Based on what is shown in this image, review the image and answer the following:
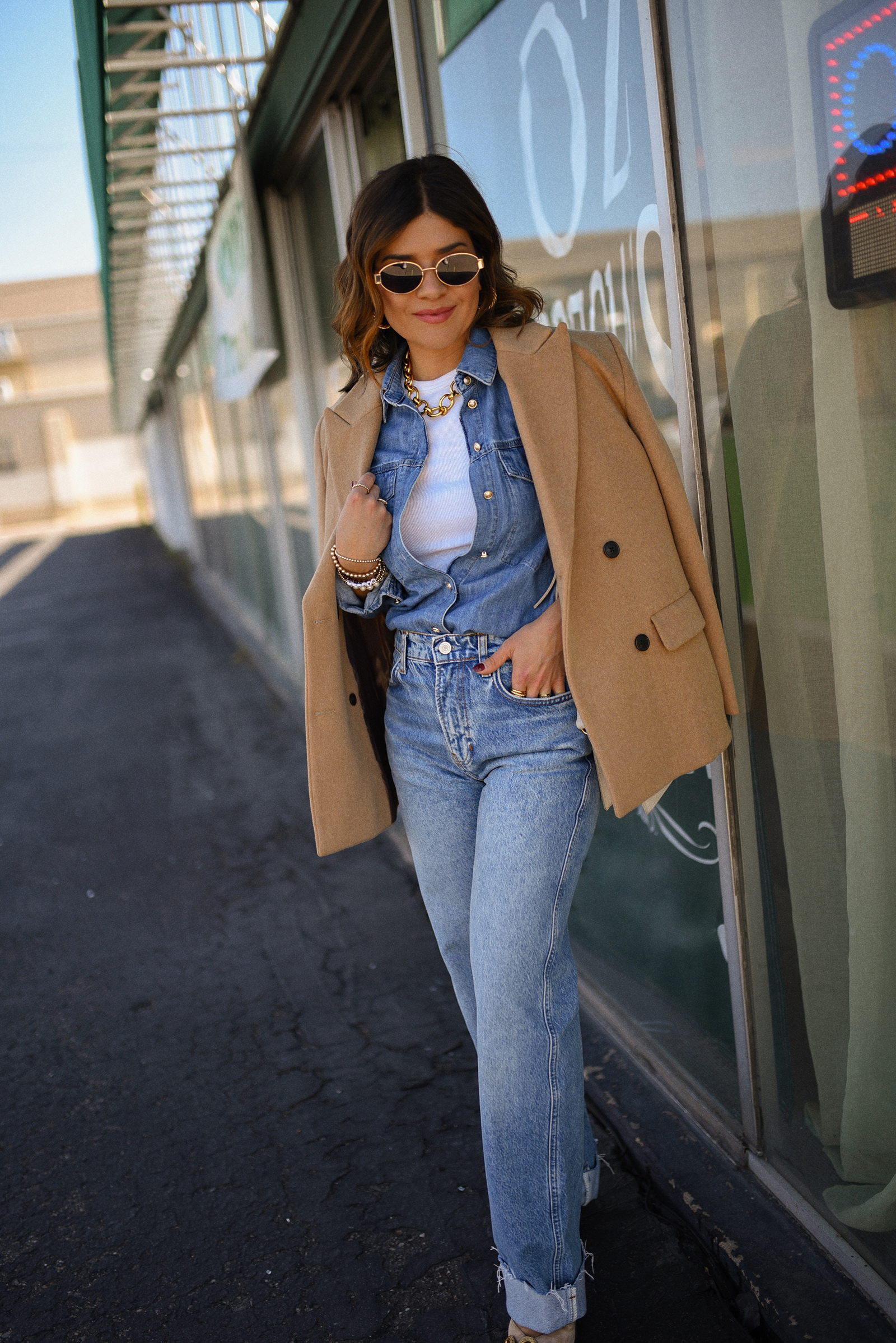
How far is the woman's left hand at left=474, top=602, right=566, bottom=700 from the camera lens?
1792 mm

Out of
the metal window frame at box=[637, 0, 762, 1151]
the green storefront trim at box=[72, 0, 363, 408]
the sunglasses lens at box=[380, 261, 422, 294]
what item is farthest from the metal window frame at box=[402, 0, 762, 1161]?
the green storefront trim at box=[72, 0, 363, 408]

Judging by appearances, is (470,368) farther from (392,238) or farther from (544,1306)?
(544,1306)

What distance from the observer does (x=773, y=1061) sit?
2180 millimetres

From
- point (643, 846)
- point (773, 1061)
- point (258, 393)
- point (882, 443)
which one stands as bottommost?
point (773, 1061)

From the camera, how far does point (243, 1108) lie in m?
2.84

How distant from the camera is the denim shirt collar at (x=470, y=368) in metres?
1.89

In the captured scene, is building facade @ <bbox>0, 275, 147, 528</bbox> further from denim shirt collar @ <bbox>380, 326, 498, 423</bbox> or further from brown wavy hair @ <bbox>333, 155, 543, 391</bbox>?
denim shirt collar @ <bbox>380, 326, 498, 423</bbox>

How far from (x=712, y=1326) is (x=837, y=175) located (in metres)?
1.98

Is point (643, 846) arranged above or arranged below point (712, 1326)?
above

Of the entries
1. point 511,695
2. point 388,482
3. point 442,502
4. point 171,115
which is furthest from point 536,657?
point 171,115

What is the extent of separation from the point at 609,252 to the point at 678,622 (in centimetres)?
113

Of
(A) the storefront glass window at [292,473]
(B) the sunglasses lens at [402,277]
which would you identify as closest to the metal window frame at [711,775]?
(B) the sunglasses lens at [402,277]

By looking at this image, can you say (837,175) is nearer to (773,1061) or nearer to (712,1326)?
(773,1061)

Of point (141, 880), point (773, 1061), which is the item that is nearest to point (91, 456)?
point (141, 880)
